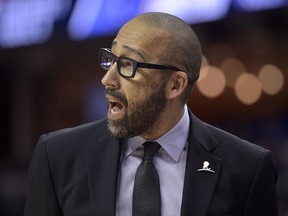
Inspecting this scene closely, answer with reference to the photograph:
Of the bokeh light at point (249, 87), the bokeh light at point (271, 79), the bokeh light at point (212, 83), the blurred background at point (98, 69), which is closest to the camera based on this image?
the blurred background at point (98, 69)

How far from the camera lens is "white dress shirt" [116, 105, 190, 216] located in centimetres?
279

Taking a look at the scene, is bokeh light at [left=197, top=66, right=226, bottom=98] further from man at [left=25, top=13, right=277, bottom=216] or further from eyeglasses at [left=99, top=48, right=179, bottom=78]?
eyeglasses at [left=99, top=48, right=179, bottom=78]

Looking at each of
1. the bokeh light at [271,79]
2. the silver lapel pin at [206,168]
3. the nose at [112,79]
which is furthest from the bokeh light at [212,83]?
the nose at [112,79]

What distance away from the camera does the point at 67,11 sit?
872 centimetres

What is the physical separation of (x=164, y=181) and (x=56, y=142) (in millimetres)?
489

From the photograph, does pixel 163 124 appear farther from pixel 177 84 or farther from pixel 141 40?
pixel 141 40

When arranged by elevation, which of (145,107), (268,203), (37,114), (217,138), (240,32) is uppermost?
(145,107)

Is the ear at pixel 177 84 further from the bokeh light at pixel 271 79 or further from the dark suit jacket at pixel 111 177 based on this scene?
the bokeh light at pixel 271 79

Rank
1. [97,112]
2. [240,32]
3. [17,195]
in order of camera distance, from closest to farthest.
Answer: [240,32] → [17,195] → [97,112]

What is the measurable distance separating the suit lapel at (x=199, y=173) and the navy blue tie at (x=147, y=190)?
11cm

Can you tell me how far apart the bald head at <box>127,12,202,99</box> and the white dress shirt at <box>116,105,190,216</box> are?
0.91 feet

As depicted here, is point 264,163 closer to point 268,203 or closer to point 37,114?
point 268,203

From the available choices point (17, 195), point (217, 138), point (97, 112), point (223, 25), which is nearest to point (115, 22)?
point (223, 25)

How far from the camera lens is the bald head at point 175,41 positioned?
112 inches
